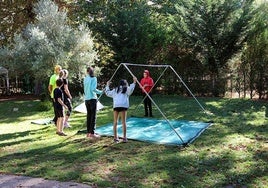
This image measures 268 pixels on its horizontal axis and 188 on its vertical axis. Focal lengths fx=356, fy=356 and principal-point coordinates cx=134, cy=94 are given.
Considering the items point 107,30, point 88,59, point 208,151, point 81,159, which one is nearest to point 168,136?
point 208,151

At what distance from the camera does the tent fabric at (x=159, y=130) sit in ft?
29.0

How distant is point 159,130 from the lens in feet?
32.8

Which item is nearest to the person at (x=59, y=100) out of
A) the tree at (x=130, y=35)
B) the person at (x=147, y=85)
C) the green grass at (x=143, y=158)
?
the green grass at (x=143, y=158)

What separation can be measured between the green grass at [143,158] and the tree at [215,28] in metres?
7.27

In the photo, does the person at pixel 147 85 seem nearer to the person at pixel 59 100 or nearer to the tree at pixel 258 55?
the person at pixel 59 100

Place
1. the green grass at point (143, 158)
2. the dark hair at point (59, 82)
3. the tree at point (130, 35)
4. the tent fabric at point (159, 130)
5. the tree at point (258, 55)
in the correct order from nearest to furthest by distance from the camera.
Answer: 1. the green grass at point (143, 158)
2. the tent fabric at point (159, 130)
3. the dark hair at point (59, 82)
4. the tree at point (258, 55)
5. the tree at point (130, 35)

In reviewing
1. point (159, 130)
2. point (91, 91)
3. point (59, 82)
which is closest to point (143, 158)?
point (91, 91)

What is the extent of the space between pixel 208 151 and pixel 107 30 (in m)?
13.6

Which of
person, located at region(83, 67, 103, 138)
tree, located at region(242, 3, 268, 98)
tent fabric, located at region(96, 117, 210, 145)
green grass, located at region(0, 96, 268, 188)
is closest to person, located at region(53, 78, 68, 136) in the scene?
green grass, located at region(0, 96, 268, 188)

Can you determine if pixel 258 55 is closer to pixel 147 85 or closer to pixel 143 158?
pixel 147 85

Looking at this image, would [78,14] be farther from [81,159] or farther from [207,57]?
[81,159]

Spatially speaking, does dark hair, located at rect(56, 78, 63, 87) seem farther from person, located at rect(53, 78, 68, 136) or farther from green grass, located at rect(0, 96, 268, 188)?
green grass, located at rect(0, 96, 268, 188)

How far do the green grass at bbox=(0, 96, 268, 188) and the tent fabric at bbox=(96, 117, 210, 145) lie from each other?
0.29 meters

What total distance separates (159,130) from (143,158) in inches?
108
